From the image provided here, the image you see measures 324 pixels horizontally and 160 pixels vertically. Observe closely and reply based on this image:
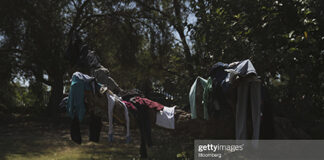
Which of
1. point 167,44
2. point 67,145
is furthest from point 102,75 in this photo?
point 167,44

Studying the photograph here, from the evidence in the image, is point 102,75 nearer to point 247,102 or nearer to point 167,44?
point 247,102

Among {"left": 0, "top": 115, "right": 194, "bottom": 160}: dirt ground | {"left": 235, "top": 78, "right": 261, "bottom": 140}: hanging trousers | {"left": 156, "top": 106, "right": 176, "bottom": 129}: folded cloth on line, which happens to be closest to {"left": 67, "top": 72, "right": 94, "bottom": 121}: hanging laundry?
{"left": 156, "top": 106, "right": 176, "bottom": 129}: folded cloth on line

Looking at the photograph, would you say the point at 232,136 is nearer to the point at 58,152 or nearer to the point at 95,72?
the point at 95,72

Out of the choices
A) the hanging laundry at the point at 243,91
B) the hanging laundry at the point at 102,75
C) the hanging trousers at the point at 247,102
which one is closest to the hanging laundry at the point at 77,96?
the hanging laundry at the point at 102,75

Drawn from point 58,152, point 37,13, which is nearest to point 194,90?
point 58,152

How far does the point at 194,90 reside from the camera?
432 centimetres

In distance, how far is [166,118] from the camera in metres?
4.39

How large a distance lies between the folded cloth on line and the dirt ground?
0.85 meters

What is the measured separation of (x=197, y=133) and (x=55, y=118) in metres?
10.5

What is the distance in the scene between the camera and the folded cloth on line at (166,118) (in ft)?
14.3
